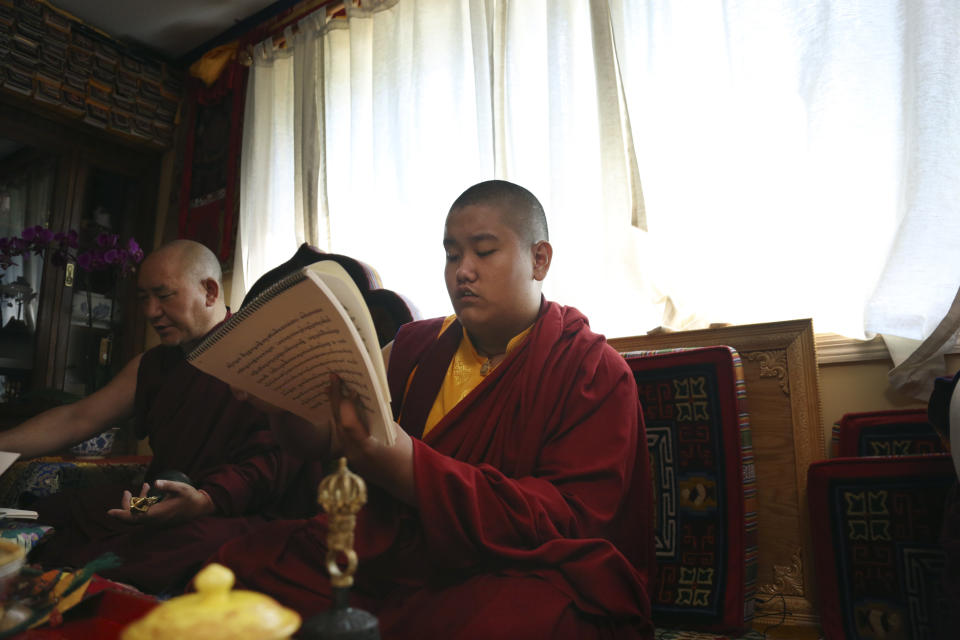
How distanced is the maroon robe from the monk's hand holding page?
87 cm

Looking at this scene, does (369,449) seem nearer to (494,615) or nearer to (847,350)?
(494,615)

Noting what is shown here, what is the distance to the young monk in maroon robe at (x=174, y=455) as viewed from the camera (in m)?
A: 1.65

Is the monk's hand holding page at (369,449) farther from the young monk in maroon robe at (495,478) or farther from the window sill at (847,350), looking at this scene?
the window sill at (847,350)

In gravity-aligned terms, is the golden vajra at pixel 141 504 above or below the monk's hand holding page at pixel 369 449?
below

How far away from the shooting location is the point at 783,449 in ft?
5.76

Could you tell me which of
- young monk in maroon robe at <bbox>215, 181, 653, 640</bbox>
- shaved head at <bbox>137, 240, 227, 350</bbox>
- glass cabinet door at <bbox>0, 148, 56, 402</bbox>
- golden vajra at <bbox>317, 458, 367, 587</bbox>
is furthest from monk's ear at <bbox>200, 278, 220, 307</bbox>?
glass cabinet door at <bbox>0, 148, 56, 402</bbox>

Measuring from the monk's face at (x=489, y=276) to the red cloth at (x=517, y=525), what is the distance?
0.09m

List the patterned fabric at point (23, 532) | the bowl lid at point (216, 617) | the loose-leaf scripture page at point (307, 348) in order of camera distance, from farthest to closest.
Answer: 1. the patterned fabric at point (23, 532)
2. the loose-leaf scripture page at point (307, 348)
3. the bowl lid at point (216, 617)

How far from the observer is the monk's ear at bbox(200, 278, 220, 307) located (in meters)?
2.43

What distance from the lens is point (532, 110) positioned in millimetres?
2768

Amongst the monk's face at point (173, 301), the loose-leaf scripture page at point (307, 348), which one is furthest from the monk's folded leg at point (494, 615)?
the monk's face at point (173, 301)

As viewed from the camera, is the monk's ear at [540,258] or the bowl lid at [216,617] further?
the monk's ear at [540,258]

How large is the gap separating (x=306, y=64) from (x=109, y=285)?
2.09m

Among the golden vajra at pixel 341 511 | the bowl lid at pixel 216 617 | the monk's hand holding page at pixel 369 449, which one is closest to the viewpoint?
the bowl lid at pixel 216 617
